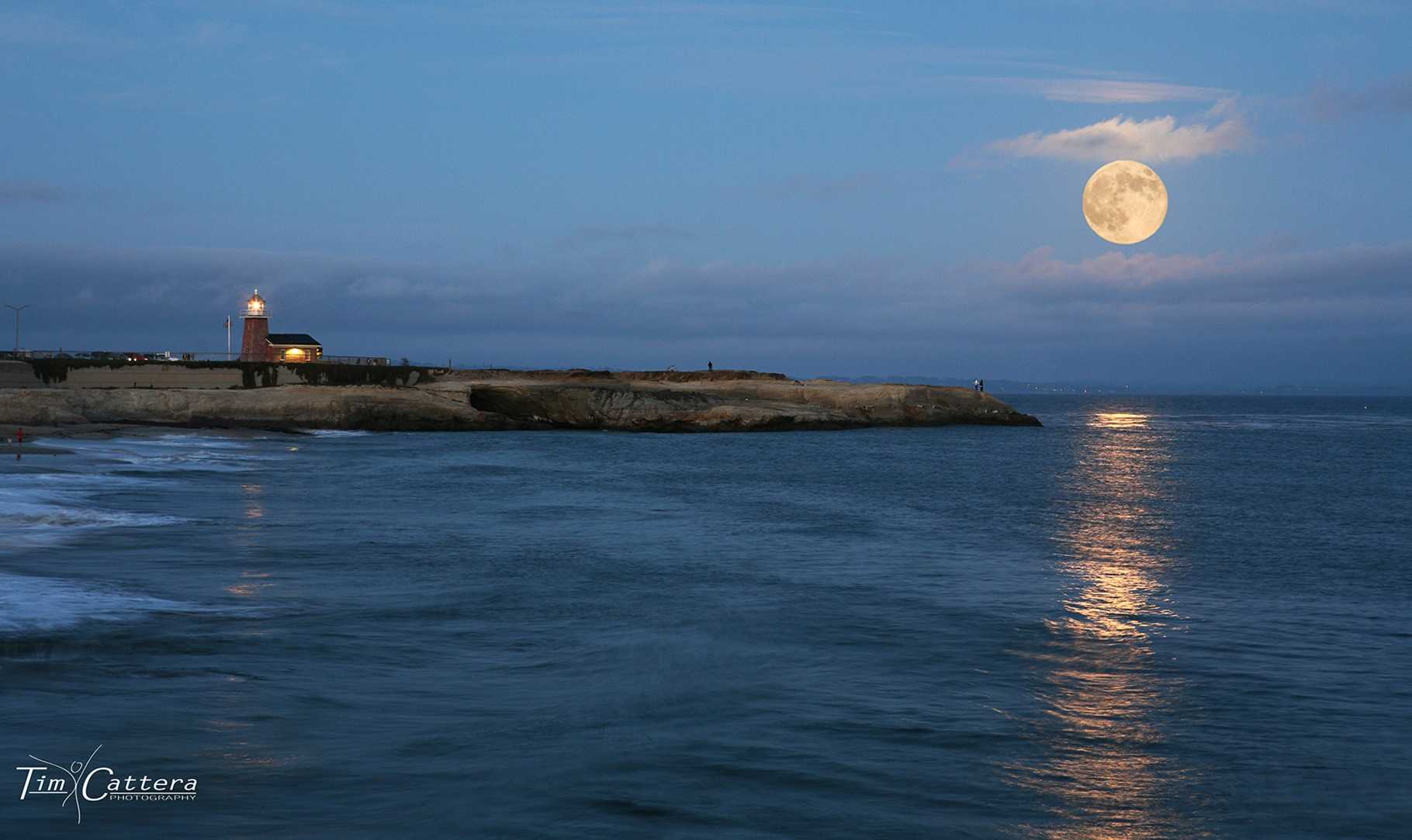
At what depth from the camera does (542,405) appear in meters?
85.4

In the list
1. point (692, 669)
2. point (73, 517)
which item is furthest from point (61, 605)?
point (73, 517)

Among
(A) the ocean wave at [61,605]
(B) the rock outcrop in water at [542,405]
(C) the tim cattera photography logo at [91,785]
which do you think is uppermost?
(B) the rock outcrop in water at [542,405]

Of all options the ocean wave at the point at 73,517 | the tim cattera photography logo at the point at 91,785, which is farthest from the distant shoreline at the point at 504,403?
the tim cattera photography logo at the point at 91,785

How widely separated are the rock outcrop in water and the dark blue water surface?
128 feet

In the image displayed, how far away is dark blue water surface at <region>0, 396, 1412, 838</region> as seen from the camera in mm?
10125

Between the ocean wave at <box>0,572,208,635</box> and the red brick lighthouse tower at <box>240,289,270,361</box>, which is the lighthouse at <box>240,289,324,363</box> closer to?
the red brick lighthouse tower at <box>240,289,270,361</box>

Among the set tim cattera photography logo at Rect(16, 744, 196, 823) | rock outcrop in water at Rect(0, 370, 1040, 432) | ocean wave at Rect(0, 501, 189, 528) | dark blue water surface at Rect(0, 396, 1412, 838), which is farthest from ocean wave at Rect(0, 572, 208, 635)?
rock outcrop in water at Rect(0, 370, 1040, 432)

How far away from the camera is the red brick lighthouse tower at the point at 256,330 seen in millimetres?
101375

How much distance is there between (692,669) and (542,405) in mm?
71170

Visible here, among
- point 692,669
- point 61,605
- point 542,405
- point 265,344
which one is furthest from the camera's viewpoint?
point 265,344

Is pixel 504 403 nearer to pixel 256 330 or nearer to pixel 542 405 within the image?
pixel 542 405

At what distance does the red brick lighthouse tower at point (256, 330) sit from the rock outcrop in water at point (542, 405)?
53.8 ft

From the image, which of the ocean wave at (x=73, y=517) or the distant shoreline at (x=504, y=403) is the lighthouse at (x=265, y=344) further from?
the ocean wave at (x=73, y=517)

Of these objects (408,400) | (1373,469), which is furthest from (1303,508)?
(408,400)
